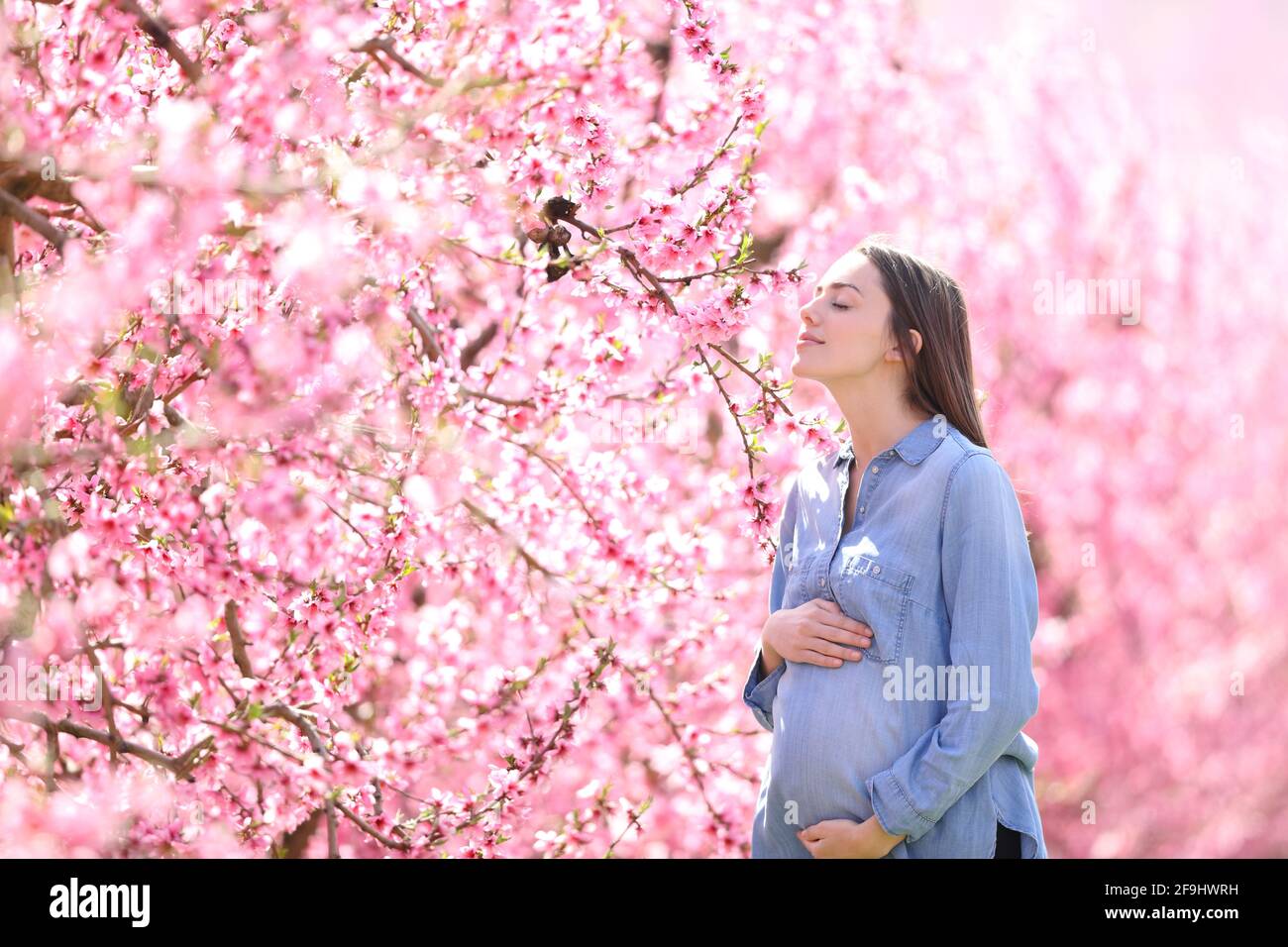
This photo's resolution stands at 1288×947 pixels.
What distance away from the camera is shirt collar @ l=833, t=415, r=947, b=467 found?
2402 millimetres

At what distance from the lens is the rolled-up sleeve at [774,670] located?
2641 mm

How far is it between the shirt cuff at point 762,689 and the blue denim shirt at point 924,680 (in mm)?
156

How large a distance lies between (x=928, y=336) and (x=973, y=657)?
0.71 metres

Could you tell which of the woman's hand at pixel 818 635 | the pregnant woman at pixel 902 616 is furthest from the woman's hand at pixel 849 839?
the woman's hand at pixel 818 635

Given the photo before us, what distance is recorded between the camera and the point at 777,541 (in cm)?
279

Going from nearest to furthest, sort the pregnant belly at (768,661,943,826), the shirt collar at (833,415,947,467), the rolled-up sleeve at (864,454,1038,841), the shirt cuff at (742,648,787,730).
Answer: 1. the rolled-up sleeve at (864,454,1038,841)
2. the pregnant belly at (768,661,943,826)
3. the shirt collar at (833,415,947,467)
4. the shirt cuff at (742,648,787,730)

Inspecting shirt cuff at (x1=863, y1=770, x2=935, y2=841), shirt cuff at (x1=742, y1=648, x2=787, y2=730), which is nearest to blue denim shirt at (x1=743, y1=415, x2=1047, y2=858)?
shirt cuff at (x1=863, y1=770, x2=935, y2=841)

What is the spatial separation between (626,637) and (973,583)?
7.18 feet

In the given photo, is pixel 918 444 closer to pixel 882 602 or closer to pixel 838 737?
pixel 882 602

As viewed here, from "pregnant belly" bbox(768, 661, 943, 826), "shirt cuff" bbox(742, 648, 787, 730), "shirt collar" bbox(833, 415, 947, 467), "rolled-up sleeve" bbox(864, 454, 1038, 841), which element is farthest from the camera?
"shirt cuff" bbox(742, 648, 787, 730)

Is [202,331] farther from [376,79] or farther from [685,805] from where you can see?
[685,805]

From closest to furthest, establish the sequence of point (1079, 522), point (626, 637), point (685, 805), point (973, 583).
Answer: point (973, 583) → point (626, 637) → point (685, 805) → point (1079, 522)

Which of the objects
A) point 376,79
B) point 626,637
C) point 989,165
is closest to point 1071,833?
point 989,165

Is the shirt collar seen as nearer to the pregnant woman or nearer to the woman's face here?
the pregnant woman
